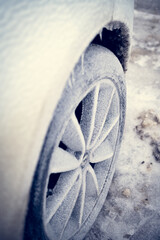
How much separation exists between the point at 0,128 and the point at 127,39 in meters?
0.73

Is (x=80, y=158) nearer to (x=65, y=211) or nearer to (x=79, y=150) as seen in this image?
(x=79, y=150)

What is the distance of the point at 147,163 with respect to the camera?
1.51 meters

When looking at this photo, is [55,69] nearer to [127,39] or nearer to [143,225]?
[127,39]

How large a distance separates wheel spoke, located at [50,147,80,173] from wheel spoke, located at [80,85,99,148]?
0.10m

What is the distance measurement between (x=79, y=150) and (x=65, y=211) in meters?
0.28

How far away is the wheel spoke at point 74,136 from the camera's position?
0.75 metres

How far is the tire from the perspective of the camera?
62 cm

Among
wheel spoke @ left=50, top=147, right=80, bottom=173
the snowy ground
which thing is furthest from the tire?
the snowy ground

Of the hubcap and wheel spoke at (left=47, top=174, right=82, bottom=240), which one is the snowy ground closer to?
the hubcap

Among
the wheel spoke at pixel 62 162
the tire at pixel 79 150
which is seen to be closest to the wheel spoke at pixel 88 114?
the tire at pixel 79 150

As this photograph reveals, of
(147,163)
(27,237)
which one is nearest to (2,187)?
(27,237)

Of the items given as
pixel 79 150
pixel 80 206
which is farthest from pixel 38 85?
pixel 80 206

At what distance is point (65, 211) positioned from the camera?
93 centimetres

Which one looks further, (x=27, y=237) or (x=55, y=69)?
(x=27, y=237)
